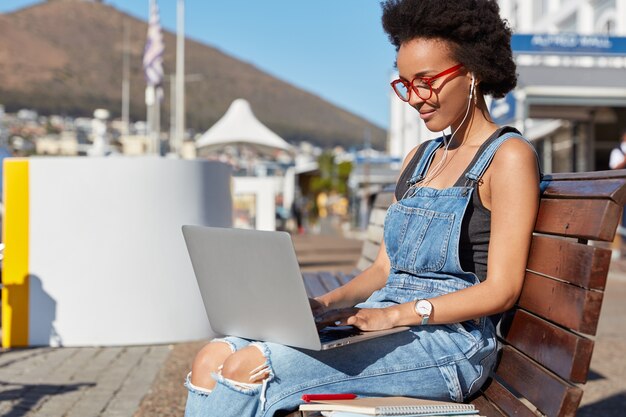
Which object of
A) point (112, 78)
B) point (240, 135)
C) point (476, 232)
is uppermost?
point (112, 78)

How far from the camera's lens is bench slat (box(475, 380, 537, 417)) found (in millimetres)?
2426

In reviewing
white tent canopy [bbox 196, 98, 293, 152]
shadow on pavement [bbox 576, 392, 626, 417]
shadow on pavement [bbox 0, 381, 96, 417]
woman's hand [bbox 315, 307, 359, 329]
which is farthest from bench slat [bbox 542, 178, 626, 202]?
white tent canopy [bbox 196, 98, 293, 152]

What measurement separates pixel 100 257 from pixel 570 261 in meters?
4.59

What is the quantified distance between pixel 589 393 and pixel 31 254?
383 centimetres

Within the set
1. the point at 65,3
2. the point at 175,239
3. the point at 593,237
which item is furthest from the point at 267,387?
the point at 65,3

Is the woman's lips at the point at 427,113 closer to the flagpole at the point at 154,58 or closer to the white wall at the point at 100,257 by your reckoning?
the white wall at the point at 100,257

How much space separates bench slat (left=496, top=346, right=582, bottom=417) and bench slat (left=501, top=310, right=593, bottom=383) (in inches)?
0.9

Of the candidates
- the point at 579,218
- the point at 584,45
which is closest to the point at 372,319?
the point at 579,218

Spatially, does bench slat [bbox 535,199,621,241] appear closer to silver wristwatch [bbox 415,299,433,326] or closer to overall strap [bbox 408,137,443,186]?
silver wristwatch [bbox 415,299,433,326]

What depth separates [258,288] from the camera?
2.36 meters

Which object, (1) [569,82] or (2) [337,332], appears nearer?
(2) [337,332]

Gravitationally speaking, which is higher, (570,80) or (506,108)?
(570,80)

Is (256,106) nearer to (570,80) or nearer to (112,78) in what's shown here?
(112,78)

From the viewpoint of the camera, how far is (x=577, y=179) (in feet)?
8.50
